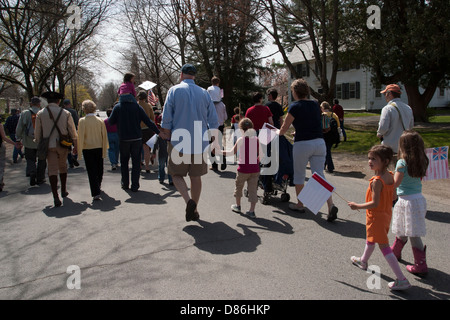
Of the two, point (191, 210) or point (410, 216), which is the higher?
point (410, 216)

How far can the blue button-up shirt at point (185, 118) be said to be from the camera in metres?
5.37

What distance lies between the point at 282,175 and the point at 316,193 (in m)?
2.01

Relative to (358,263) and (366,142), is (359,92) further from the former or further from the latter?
(358,263)

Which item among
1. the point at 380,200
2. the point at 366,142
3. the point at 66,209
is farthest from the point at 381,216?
the point at 366,142

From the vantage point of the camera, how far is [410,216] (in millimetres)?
3779

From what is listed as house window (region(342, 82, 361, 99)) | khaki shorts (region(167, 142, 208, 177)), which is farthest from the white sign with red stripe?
house window (region(342, 82, 361, 99))

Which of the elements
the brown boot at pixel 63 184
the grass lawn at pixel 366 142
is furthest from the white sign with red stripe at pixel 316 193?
the grass lawn at pixel 366 142

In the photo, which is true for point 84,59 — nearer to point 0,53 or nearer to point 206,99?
point 0,53

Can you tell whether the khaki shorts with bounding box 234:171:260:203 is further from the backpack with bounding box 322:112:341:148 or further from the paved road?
the backpack with bounding box 322:112:341:148

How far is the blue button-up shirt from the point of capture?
17.6 ft

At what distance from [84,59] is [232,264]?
35.4 m

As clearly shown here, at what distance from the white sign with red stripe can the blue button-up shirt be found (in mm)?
1812

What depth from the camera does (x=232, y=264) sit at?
13.2 ft
